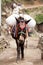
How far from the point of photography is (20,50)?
6449mm

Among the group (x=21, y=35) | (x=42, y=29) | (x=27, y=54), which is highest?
(x=21, y=35)

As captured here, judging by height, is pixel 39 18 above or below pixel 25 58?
→ below

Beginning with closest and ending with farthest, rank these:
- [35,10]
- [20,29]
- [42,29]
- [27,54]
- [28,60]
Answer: [20,29]
[28,60]
[27,54]
[42,29]
[35,10]

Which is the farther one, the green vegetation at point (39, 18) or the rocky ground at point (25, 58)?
the green vegetation at point (39, 18)

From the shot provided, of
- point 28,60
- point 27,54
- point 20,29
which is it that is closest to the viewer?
point 20,29

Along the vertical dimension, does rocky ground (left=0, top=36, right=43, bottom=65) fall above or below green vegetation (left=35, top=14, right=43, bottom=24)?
above

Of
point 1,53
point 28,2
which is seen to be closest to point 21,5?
point 28,2

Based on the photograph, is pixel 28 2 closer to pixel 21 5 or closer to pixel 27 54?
pixel 21 5

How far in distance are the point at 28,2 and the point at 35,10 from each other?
510 millimetres

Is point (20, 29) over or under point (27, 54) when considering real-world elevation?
over

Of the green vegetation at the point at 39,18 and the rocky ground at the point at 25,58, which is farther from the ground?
the rocky ground at the point at 25,58

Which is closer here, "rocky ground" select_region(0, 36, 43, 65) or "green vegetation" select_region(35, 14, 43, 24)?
"rocky ground" select_region(0, 36, 43, 65)

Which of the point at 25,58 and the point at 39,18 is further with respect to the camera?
the point at 39,18

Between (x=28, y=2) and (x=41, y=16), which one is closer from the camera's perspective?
(x=41, y=16)
